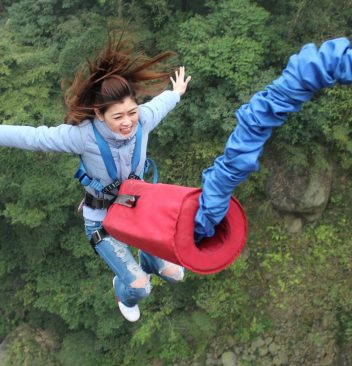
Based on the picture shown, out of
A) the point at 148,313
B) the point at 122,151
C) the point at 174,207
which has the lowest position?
the point at 148,313

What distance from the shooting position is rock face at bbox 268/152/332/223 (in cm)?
832

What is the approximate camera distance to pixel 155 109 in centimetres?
294

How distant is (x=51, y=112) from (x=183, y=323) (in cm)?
461

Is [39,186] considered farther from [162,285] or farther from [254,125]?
[254,125]

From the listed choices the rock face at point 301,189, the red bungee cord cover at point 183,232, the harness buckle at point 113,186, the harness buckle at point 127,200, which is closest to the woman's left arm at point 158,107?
the harness buckle at point 113,186

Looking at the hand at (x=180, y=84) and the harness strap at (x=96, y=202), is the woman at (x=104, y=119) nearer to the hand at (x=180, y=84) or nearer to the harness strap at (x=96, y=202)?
the harness strap at (x=96, y=202)

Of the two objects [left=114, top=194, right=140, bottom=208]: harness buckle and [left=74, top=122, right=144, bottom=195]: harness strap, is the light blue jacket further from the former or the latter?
[left=114, top=194, right=140, bottom=208]: harness buckle

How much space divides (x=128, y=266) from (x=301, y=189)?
586cm

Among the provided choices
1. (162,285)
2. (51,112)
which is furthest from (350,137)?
(51,112)

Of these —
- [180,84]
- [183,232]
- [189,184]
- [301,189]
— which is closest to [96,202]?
[180,84]

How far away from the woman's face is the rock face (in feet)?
20.2

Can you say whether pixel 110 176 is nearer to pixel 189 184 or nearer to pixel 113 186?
pixel 113 186

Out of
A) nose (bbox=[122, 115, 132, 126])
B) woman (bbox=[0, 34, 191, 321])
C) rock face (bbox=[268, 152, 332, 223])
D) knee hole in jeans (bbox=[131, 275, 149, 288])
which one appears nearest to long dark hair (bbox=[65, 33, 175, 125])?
woman (bbox=[0, 34, 191, 321])

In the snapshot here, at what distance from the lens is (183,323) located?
8602 millimetres
